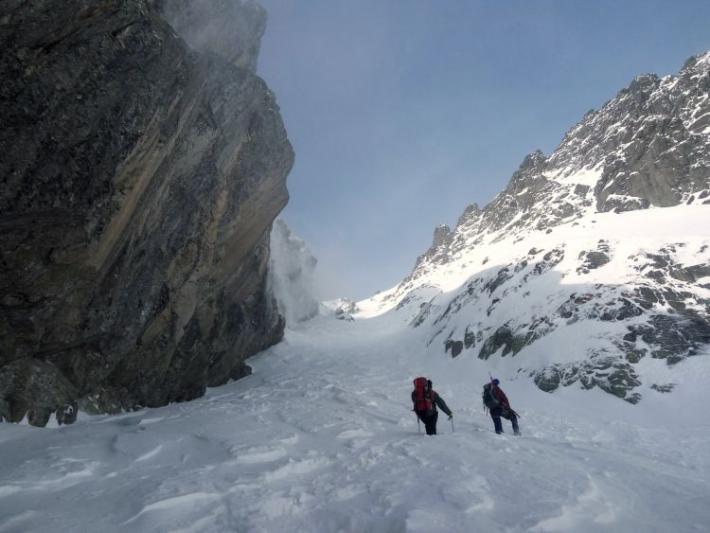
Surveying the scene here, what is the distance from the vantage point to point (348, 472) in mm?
8000

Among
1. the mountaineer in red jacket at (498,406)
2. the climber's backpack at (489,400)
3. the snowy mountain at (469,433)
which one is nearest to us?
the snowy mountain at (469,433)

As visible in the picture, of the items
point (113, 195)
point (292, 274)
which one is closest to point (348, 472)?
point (113, 195)

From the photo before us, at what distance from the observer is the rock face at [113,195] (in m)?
10.8

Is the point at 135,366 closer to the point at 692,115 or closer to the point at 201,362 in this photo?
the point at 201,362

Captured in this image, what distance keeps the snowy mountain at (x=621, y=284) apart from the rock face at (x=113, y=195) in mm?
17136

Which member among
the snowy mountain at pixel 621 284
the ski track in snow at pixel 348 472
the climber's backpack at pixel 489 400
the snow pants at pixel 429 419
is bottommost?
the ski track in snow at pixel 348 472

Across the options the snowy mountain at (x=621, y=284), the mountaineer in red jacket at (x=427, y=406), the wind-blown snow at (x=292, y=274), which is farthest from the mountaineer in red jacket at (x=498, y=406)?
the wind-blown snow at (x=292, y=274)

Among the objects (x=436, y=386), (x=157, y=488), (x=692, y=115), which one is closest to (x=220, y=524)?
(x=157, y=488)

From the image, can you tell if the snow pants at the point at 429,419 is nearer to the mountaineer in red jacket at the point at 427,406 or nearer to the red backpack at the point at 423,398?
the mountaineer in red jacket at the point at 427,406

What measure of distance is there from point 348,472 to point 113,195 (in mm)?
10366

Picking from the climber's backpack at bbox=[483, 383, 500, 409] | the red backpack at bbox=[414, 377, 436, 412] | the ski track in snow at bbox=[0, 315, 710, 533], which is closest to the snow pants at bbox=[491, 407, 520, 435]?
Result: the climber's backpack at bbox=[483, 383, 500, 409]

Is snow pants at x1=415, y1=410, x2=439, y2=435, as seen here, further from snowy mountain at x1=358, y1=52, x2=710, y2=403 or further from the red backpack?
snowy mountain at x1=358, y1=52, x2=710, y2=403

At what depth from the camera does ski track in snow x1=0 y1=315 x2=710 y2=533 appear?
5.88m

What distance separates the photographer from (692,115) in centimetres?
4741
